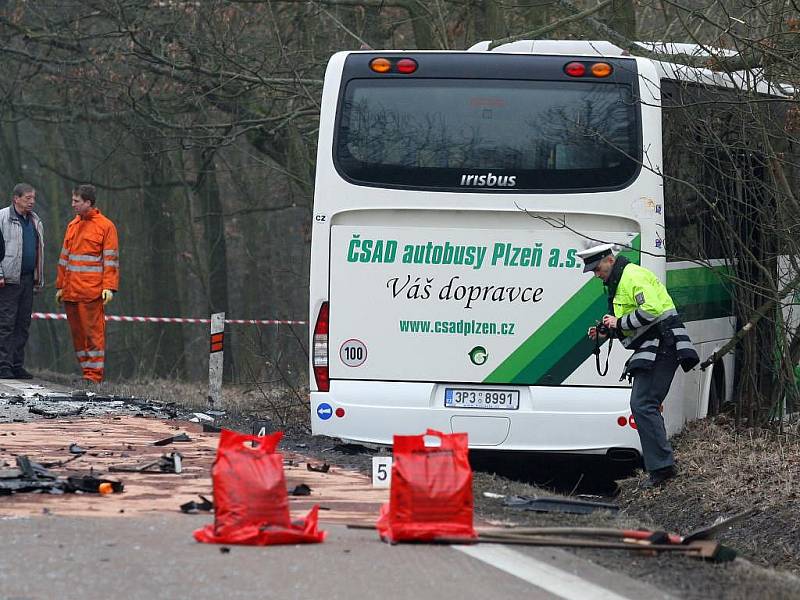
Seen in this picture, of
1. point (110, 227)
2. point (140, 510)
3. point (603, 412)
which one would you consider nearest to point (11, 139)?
point (110, 227)

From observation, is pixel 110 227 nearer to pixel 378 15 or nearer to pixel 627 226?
pixel 378 15

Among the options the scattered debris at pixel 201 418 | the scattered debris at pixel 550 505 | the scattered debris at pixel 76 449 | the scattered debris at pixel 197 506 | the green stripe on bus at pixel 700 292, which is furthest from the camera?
the scattered debris at pixel 201 418

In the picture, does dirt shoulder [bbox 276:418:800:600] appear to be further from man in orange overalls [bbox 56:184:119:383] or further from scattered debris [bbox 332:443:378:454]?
man in orange overalls [bbox 56:184:119:383]

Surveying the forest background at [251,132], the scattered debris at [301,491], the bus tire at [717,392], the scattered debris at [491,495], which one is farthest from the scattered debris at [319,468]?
the bus tire at [717,392]

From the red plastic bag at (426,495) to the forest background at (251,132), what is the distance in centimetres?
→ 477

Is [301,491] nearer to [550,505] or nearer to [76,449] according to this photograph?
[550,505]

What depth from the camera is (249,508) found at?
6.86m

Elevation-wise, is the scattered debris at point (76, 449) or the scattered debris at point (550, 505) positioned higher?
the scattered debris at point (76, 449)

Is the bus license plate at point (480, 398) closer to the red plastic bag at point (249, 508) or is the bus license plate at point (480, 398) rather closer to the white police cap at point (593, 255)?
the white police cap at point (593, 255)

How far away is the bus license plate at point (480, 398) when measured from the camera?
36.9 ft

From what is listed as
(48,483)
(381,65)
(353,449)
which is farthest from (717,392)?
(48,483)

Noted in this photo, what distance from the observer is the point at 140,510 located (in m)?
7.93

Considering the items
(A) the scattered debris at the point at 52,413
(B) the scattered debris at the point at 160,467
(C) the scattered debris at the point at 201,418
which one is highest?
(A) the scattered debris at the point at 52,413

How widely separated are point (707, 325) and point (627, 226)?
84.3 inches
